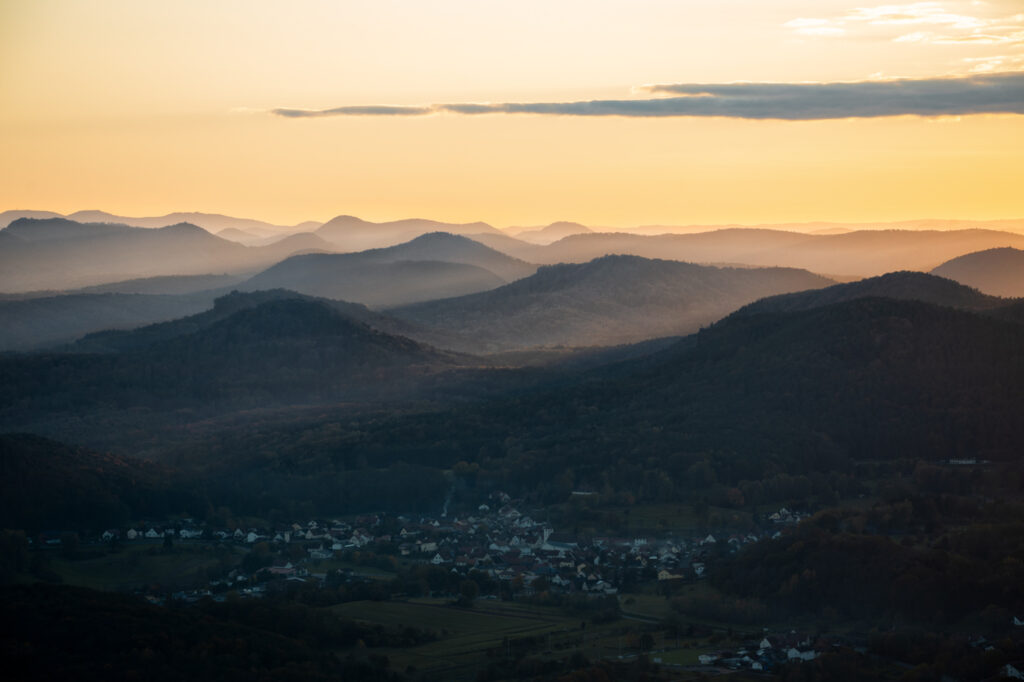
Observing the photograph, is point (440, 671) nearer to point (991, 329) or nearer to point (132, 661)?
point (132, 661)

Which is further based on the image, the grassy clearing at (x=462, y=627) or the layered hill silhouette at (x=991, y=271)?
the layered hill silhouette at (x=991, y=271)

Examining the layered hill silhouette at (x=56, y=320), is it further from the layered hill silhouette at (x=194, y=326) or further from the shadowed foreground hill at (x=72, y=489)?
the shadowed foreground hill at (x=72, y=489)

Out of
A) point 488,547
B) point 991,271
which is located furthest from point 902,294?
point 991,271

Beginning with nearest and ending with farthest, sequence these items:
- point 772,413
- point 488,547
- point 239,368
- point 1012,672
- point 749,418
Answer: point 1012,672 → point 488,547 → point 749,418 → point 772,413 → point 239,368

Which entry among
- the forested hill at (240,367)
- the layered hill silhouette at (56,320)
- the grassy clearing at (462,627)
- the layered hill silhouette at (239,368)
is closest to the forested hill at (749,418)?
the grassy clearing at (462,627)

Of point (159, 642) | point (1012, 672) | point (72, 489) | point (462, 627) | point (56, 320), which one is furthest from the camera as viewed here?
point (56, 320)

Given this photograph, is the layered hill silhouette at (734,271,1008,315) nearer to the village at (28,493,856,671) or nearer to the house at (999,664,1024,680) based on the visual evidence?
the village at (28,493,856,671)

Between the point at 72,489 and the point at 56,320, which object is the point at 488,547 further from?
the point at 56,320
